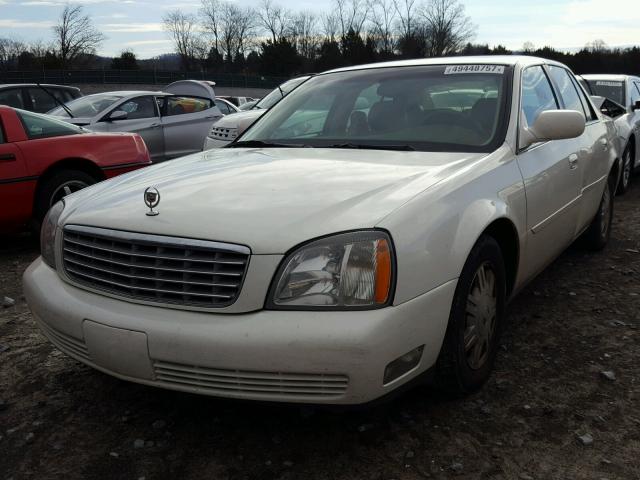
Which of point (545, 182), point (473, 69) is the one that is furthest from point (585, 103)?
point (545, 182)

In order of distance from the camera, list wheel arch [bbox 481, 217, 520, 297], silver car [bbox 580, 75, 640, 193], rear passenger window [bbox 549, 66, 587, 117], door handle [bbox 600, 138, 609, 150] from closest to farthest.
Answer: wheel arch [bbox 481, 217, 520, 297] < rear passenger window [bbox 549, 66, 587, 117] < door handle [bbox 600, 138, 609, 150] < silver car [bbox 580, 75, 640, 193]

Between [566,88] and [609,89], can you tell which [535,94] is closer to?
[566,88]

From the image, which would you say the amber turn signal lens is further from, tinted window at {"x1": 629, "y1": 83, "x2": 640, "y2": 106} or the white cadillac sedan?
tinted window at {"x1": 629, "y1": 83, "x2": 640, "y2": 106}

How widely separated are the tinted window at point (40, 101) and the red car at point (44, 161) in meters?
5.22

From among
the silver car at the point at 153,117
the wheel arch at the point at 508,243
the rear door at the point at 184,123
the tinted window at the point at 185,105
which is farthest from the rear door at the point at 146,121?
the wheel arch at the point at 508,243

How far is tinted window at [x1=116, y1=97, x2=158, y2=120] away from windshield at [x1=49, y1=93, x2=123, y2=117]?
239mm

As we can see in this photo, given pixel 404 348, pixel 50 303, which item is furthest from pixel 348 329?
pixel 50 303

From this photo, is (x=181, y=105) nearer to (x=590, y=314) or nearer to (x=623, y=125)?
(x=623, y=125)

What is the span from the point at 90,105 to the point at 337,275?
872 centimetres

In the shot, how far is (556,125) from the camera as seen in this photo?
10.0 ft

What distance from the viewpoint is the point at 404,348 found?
2086mm

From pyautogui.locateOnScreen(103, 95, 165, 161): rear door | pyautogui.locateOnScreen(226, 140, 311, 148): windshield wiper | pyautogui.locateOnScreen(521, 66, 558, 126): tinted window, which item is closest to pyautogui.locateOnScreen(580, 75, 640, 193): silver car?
pyautogui.locateOnScreen(521, 66, 558, 126): tinted window

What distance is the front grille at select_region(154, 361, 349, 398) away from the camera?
79.3 inches

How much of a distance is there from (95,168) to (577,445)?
4.93 m
